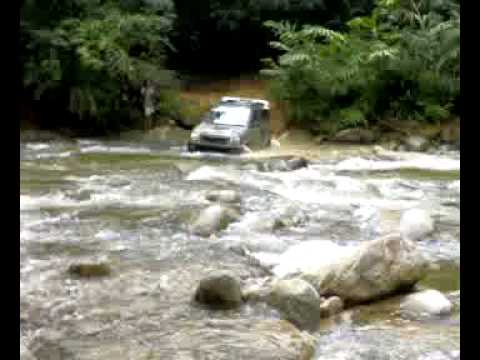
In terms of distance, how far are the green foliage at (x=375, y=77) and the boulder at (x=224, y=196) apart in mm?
9428

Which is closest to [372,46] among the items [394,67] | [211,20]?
[394,67]

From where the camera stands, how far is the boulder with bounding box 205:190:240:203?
41.8 feet

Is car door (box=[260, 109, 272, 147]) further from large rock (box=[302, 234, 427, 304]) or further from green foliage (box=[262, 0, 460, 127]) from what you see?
large rock (box=[302, 234, 427, 304])

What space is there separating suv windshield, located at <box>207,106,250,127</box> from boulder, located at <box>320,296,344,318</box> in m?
12.4

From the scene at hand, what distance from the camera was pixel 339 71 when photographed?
22.5 m

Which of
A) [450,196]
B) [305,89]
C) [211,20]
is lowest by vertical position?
[450,196]

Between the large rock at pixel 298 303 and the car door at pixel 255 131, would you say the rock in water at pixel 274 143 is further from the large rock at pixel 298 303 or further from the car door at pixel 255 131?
the large rock at pixel 298 303

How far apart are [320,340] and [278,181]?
29.4 ft

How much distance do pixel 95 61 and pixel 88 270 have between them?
13627mm

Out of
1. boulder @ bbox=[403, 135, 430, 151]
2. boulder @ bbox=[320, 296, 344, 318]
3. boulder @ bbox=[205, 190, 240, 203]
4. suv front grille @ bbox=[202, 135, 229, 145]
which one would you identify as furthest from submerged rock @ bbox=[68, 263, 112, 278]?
boulder @ bbox=[403, 135, 430, 151]

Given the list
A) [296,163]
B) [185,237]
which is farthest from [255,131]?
[185,237]

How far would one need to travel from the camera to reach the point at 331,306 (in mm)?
7125

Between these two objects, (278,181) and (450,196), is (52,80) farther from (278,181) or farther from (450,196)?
(450,196)

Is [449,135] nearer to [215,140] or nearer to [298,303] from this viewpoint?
[215,140]
